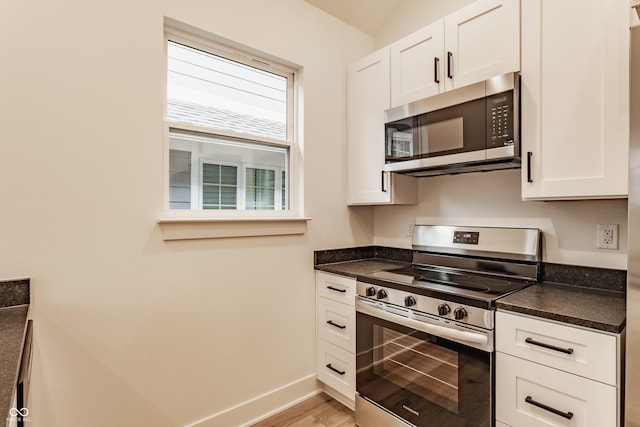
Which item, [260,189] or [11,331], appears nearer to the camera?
[11,331]

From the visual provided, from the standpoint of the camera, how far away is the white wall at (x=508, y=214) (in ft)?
5.46

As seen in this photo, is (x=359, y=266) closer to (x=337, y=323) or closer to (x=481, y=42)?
(x=337, y=323)

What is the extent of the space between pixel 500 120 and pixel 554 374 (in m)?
1.13

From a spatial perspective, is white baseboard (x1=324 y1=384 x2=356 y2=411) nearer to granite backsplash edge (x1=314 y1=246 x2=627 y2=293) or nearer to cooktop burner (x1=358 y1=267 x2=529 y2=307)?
cooktop burner (x1=358 y1=267 x2=529 y2=307)

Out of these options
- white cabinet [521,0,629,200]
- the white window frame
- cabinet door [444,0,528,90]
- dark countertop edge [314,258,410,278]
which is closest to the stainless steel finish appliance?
white cabinet [521,0,629,200]

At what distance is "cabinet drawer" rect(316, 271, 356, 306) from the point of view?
2.12m

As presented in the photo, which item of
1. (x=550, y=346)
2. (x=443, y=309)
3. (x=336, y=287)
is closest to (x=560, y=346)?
(x=550, y=346)

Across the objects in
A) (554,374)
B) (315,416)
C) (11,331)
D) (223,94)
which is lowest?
(315,416)

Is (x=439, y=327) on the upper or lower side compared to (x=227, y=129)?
lower

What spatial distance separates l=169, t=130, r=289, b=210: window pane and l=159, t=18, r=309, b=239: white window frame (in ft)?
0.10

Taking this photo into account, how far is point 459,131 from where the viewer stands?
182 cm

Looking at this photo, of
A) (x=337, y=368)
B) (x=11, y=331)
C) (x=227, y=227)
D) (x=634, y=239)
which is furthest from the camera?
(x=337, y=368)

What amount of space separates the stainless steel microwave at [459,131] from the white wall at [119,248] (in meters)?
0.89

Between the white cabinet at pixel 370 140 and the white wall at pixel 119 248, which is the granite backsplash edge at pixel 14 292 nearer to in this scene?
the white wall at pixel 119 248
